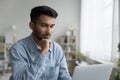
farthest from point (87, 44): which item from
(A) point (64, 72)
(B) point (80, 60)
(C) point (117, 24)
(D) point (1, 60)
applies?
(A) point (64, 72)

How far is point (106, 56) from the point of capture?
429 centimetres

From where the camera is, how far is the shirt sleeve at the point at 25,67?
113 centimetres

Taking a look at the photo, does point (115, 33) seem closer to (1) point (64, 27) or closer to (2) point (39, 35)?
(2) point (39, 35)

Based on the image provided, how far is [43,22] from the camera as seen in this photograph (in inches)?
48.4

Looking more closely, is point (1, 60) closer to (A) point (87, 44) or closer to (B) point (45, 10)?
(A) point (87, 44)

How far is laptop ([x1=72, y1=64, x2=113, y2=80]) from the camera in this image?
1.09m

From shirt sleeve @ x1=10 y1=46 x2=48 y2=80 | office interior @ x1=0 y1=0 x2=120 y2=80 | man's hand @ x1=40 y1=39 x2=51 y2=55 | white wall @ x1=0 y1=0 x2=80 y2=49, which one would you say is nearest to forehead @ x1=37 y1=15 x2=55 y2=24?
man's hand @ x1=40 y1=39 x2=51 y2=55

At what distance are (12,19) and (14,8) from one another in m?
0.35

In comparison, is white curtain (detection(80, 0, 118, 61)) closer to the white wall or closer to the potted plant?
the potted plant

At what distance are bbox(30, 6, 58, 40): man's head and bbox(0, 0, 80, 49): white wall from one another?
524 cm

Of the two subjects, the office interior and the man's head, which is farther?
the office interior

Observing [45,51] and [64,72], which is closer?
[45,51]

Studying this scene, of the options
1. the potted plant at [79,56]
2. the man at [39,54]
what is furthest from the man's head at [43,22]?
the potted plant at [79,56]

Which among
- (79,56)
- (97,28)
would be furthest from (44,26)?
(79,56)
